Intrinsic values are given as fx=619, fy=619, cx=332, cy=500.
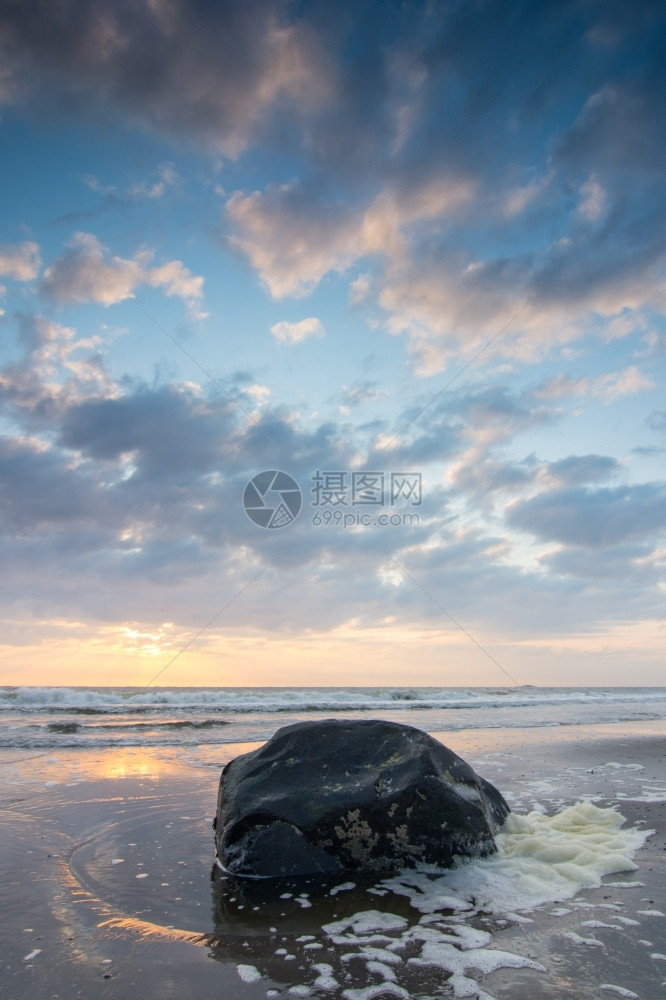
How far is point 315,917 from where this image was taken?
403 cm

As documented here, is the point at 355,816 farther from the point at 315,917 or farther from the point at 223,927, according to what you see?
the point at 223,927

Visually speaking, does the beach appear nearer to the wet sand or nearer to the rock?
the wet sand

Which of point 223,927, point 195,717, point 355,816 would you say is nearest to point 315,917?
point 223,927

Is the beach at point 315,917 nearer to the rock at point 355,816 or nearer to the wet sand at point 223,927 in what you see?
the wet sand at point 223,927

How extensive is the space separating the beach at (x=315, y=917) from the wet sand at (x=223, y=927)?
0.01 m

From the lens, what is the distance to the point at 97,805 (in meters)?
7.30

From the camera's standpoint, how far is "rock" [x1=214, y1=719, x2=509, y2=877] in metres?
4.95

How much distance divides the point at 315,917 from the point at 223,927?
0.59 meters

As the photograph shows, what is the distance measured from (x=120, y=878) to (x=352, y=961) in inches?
90.3

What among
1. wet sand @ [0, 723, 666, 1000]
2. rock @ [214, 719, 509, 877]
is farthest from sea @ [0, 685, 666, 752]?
rock @ [214, 719, 509, 877]

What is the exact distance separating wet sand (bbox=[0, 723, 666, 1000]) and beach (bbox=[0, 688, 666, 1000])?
13 millimetres

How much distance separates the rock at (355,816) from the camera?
495 centimetres

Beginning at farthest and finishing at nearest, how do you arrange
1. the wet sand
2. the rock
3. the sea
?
the sea → the rock → the wet sand

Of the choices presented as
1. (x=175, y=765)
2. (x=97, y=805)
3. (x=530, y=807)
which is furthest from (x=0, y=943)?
(x=175, y=765)
